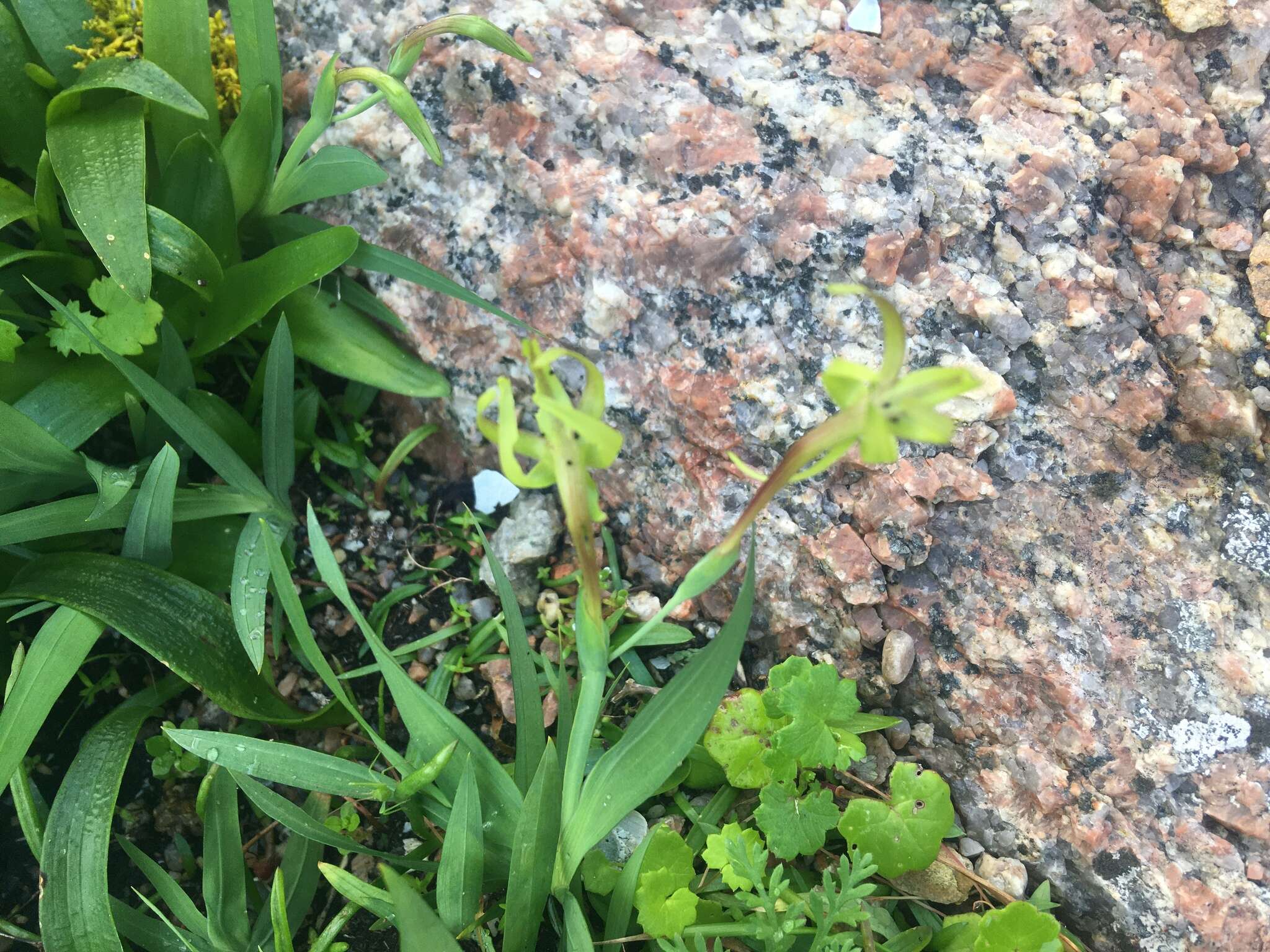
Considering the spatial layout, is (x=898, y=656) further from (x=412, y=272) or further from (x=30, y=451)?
(x=30, y=451)

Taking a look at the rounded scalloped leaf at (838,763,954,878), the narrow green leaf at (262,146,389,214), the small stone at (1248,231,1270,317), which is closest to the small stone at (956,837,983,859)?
the rounded scalloped leaf at (838,763,954,878)

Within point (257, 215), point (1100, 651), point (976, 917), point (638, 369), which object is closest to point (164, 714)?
point (257, 215)

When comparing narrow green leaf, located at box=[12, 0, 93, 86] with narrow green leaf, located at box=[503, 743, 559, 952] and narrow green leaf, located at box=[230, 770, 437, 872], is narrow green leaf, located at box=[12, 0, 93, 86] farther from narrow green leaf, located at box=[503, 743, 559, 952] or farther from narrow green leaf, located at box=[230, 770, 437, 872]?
narrow green leaf, located at box=[503, 743, 559, 952]

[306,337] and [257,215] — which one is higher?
[257,215]

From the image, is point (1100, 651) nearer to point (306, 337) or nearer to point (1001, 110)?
point (1001, 110)

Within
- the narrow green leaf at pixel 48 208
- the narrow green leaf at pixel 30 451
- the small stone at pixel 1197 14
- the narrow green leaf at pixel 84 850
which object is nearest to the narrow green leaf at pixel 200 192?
the narrow green leaf at pixel 48 208
